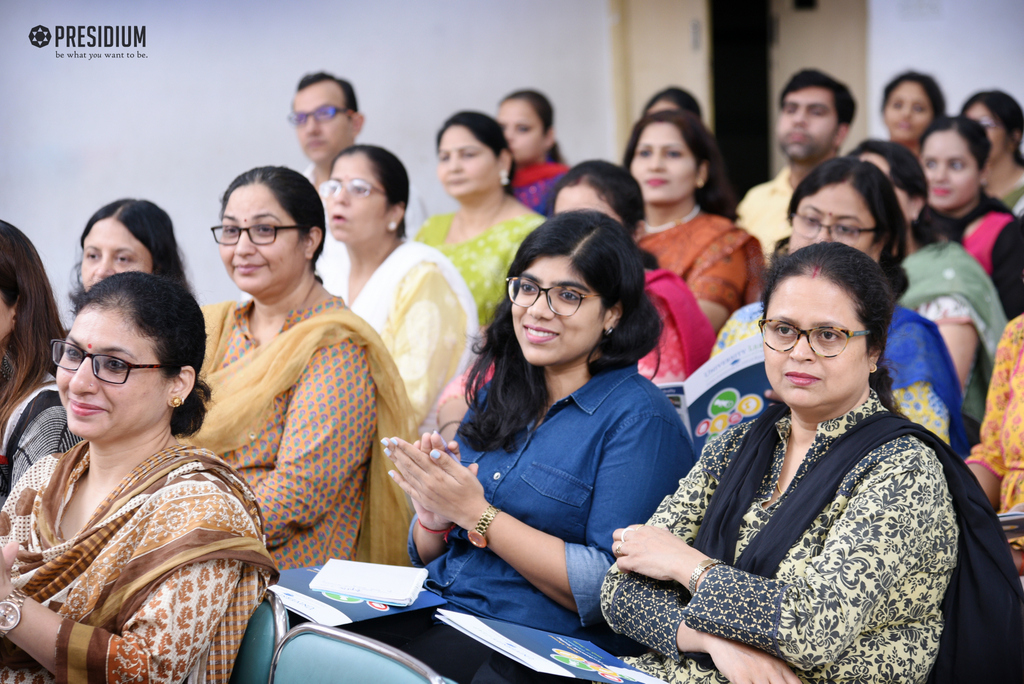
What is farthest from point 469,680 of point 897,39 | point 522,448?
point 897,39

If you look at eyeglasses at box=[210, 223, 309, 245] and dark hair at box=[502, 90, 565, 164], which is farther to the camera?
dark hair at box=[502, 90, 565, 164]

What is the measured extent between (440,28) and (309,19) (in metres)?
0.83

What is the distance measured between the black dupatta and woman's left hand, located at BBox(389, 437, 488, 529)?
535 millimetres

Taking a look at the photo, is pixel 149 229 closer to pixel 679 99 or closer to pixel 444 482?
pixel 444 482

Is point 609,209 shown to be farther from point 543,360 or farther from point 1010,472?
point 1010,472

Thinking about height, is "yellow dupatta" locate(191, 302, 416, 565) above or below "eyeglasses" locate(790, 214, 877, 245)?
below

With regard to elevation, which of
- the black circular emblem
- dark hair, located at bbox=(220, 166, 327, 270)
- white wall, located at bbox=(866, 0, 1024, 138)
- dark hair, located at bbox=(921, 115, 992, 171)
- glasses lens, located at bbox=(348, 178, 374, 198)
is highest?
white wall, located at bbox=(866, 0, 1024, 138)

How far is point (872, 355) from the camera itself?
71.6 inches

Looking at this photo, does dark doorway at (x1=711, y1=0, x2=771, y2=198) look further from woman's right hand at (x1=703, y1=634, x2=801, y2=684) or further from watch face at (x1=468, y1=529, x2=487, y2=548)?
woman's right hand at (x1=703, y1=634, x2=801, y2=684)

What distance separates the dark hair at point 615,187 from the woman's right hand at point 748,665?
1729 mm

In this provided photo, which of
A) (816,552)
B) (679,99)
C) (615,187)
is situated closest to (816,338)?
(816,552)

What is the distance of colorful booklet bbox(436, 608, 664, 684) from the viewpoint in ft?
5.32

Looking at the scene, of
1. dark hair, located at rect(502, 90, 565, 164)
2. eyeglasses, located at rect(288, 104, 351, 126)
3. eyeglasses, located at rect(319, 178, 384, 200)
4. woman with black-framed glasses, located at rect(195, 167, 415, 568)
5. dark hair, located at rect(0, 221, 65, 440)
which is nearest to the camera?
dark hair, located at rect(0, 221, 65, 440)

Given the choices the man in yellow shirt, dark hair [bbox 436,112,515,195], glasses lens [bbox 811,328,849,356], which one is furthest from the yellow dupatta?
the man in yellow shirt
